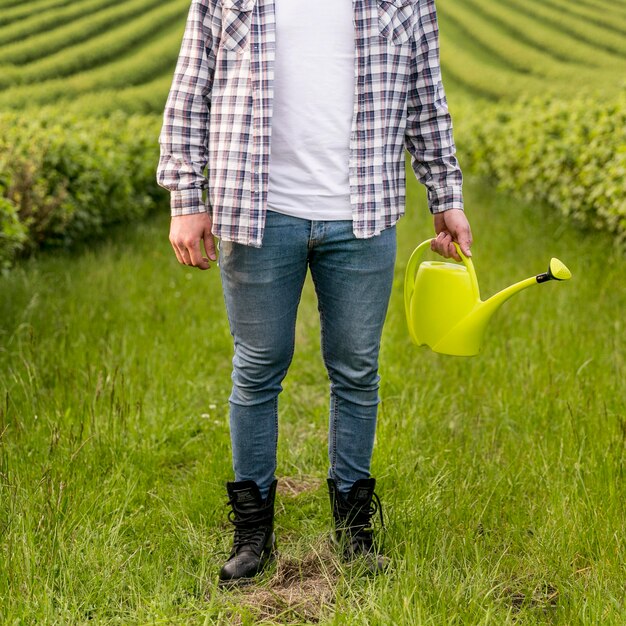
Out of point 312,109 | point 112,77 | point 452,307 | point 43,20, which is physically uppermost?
point 312,109

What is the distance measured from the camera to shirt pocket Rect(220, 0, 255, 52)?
191 centimetres

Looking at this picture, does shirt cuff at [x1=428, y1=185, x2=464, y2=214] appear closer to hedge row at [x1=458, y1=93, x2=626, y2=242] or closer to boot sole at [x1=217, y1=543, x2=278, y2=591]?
boot sole at [x1=217, y1=543, x2=278, y2=591]

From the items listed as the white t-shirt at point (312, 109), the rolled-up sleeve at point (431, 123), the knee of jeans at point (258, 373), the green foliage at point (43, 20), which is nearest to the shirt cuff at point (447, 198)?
the rolled-up sleeve at point (431, 123)

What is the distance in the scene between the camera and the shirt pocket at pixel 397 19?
1.96 m

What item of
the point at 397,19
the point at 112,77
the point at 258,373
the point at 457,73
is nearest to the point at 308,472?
the point at 258,373

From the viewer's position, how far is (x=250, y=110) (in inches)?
76.6

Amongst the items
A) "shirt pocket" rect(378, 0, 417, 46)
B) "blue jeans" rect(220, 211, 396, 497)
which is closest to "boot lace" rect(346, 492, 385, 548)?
"blue jeans" rect(220, 211, 396, 497)

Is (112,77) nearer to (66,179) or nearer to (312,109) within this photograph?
(66,179)

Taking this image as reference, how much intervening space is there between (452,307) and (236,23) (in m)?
0.91

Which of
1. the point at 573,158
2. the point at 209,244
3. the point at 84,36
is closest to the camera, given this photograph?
the point at 209,244

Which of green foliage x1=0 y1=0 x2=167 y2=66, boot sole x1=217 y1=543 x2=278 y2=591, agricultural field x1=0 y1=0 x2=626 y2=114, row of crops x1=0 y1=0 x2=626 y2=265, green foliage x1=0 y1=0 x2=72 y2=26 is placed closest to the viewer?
boot sole x1=217 y1=543 x2=278 y2=591

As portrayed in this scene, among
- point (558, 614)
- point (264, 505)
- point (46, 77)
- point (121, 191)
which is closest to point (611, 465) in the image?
point (558, 614)

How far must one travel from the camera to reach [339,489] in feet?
7.52

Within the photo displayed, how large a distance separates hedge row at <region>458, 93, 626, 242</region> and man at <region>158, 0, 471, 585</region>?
123 inches
